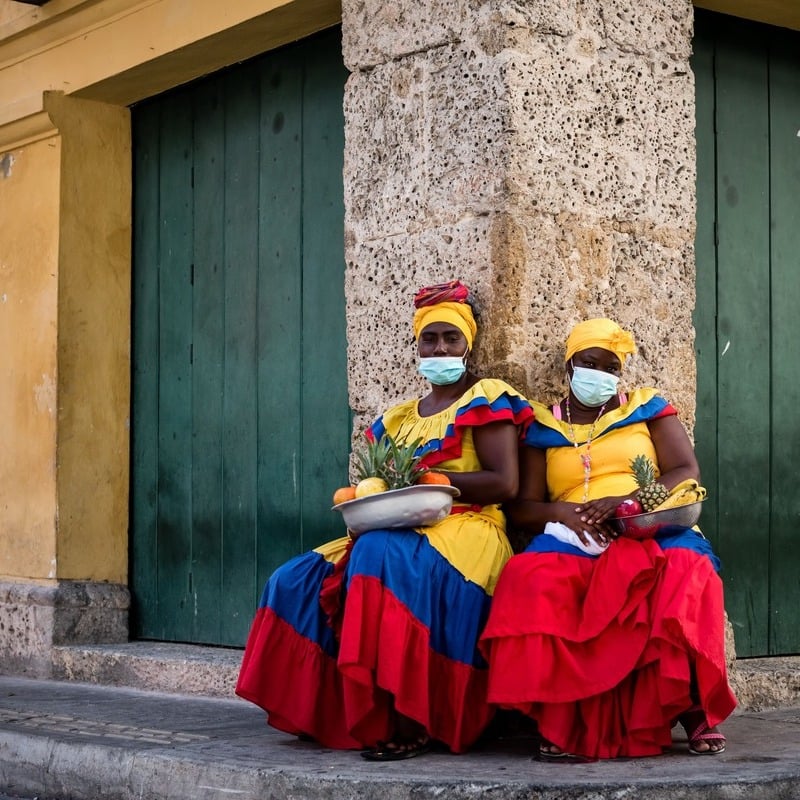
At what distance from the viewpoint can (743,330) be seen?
5.85 metres

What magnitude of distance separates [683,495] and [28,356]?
3.58 meters

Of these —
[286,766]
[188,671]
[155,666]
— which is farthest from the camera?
[155,666]

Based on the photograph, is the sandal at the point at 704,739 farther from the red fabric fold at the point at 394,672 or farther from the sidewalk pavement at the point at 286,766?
the red fabric fold at the point at 394,672

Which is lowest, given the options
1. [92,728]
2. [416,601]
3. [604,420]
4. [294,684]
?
[92,728]

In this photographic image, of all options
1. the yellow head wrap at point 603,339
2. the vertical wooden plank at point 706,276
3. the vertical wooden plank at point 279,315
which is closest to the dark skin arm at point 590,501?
the yellow head wrap at point 603,339

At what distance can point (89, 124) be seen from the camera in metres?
6.90

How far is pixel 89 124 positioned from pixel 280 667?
127 inches

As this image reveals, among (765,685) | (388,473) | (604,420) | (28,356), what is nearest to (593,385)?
(604,420)

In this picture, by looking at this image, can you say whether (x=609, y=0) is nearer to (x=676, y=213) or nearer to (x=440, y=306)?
(x=676, y=213)

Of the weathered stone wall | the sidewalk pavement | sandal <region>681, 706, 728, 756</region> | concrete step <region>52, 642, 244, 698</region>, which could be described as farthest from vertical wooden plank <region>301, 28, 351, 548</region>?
sandal <region>681, 706, 728, 756</region>

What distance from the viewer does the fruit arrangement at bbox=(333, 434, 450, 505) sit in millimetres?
4520

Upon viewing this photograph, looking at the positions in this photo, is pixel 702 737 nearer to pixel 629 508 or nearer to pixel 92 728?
pixel 629 508

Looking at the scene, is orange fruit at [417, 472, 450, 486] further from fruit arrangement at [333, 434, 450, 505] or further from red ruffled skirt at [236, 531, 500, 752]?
red ruffled skirt at [236, 531, 500, 752]

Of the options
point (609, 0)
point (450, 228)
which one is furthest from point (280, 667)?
point (609, 0)
